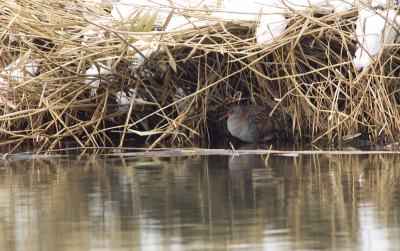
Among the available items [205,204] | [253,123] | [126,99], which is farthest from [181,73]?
[205,204]

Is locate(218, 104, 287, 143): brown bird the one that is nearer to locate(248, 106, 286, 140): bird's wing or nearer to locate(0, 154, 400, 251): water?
locate(248, 106, 286, 140): bird's wing

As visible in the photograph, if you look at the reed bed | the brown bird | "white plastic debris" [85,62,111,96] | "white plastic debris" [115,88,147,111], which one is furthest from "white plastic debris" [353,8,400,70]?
"white plastic debris" [85,62,111,96]

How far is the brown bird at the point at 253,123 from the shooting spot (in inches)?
283

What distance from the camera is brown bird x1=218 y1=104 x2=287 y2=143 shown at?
718 cm

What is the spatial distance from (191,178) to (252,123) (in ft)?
8.84

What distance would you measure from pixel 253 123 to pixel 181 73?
2.92ft

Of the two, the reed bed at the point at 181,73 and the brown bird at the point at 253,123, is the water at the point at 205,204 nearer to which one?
the reed bed at the point at 181,73

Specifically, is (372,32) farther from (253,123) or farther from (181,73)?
(181,73)

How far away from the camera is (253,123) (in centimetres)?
→ 729

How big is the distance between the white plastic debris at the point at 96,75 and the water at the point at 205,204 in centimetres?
133

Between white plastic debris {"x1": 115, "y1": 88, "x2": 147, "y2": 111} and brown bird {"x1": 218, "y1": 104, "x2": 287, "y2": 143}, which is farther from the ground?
white plastic debris {"x1": 115, "y1": 88, "x2": 147, "y2": 111}

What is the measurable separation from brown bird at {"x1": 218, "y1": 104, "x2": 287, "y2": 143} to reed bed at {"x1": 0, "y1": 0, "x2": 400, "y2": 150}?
0.49 feet

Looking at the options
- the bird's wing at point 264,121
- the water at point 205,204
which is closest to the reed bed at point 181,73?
the bird's wing at point 264,121

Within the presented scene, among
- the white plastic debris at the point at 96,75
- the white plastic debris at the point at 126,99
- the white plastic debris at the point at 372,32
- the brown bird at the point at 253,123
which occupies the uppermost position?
the white plastic debris at the point at 372,32
